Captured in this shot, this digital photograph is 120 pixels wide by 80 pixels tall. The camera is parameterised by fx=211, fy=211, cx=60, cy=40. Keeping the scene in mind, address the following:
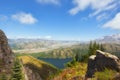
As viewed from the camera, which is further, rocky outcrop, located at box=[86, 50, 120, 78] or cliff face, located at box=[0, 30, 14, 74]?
cliff face, located at box=[0, 30, 14, 74]

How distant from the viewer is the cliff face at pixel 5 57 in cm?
7656

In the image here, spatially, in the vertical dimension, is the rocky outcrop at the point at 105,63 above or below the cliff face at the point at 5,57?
above

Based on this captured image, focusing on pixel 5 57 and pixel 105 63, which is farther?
pixel 5 57

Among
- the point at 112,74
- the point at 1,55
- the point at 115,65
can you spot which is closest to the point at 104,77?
the point at 112,74

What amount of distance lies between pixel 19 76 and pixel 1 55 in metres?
43.6

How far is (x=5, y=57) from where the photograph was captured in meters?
83.0

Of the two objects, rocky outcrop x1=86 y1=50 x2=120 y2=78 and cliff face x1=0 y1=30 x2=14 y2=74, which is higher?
rocky outcrop x1=86 y1=50 x2=120 y2=78

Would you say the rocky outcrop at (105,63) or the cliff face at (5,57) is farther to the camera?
the cliff face at (5,57)

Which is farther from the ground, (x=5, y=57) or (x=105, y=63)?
(x=105, y=63)

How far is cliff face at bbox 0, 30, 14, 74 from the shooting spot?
7656 cm

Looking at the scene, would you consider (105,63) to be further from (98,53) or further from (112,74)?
(112,74)

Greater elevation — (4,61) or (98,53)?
(98,53)

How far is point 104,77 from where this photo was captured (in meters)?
13.3

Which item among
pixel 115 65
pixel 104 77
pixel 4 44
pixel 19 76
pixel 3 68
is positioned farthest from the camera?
pixel 4 44
